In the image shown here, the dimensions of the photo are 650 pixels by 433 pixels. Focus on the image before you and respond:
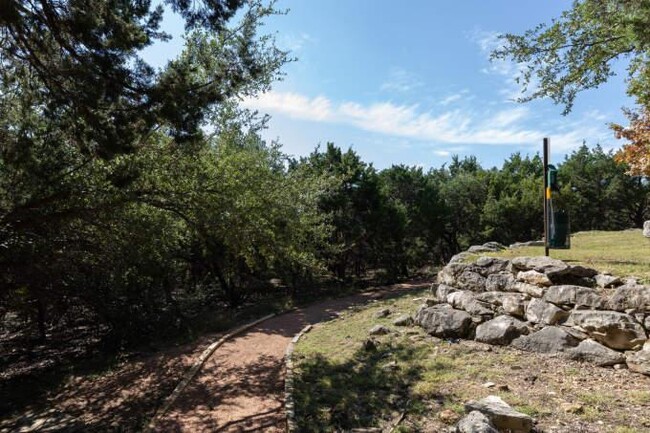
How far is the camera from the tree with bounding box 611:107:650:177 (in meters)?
11.2

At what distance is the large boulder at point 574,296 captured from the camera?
5984 millimetres

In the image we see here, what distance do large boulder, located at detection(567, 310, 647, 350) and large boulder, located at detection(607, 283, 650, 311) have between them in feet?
0.43

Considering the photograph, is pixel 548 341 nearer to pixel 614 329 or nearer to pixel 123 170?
pixel 614 329

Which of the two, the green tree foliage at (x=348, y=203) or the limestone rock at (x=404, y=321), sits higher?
the green tree foliage at (x=348, y=203)

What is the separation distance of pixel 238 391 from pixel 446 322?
376 centimetres

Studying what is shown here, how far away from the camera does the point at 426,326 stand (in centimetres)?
787

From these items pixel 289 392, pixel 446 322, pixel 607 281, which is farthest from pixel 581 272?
pixel 289 392

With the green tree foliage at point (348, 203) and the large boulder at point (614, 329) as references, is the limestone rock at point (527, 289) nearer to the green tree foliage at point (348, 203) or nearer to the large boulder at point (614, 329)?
the large boulder at point (614, 329)

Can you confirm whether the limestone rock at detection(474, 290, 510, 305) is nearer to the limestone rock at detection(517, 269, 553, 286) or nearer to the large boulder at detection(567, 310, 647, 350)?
the limestone rock at detection(517, 269, 553, 286)

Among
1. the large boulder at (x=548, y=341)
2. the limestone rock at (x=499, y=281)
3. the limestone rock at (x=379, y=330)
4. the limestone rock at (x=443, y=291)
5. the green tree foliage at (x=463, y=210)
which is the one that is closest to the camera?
the large boulder at (x=548, y=341)

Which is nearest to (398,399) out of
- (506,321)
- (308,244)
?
(506,321)

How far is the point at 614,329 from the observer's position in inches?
215

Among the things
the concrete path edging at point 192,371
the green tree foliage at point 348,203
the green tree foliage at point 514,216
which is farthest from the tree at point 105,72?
the green tree foliage at point 514,216

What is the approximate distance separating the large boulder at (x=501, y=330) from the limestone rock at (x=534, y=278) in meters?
0.74
